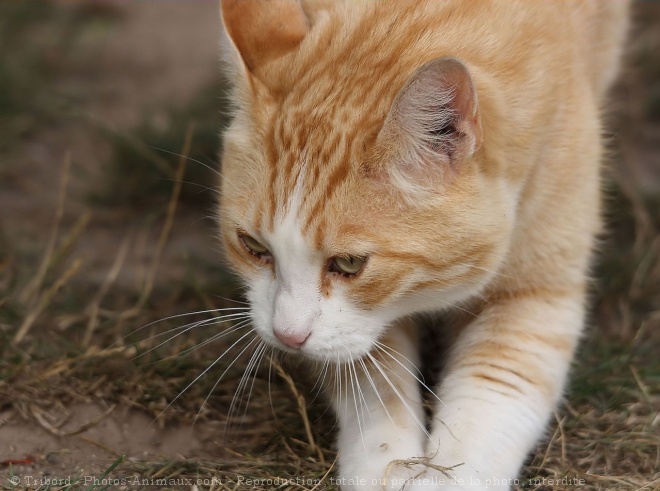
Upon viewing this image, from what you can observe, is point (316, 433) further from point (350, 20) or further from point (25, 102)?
point (25, 102)

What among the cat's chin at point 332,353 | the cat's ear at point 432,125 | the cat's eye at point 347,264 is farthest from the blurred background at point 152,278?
the cat's ear at point 432,125

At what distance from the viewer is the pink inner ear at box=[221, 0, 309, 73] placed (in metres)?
2.28

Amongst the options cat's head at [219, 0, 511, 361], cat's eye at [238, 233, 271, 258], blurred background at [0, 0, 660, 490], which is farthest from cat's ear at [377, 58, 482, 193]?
blurred background at [0, 0, 660, 490]

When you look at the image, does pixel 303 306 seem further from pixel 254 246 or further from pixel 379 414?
pixel 379 414

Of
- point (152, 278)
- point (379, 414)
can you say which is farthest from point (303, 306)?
point (152, 278)

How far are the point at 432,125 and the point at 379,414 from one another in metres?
0.82

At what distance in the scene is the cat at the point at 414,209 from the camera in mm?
2055

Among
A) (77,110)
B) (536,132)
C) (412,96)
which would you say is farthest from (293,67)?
(77,110)

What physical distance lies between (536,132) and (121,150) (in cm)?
212

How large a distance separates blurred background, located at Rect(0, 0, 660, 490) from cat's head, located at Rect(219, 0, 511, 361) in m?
0.46

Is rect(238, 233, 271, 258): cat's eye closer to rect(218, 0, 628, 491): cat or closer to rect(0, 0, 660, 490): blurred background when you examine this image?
rect(218, 0, 628, 491): cat

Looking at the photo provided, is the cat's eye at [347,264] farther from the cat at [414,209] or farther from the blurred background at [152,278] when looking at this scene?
the blurred background at [152,278]

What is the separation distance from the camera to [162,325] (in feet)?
10.0

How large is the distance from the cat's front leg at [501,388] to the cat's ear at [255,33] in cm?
100
